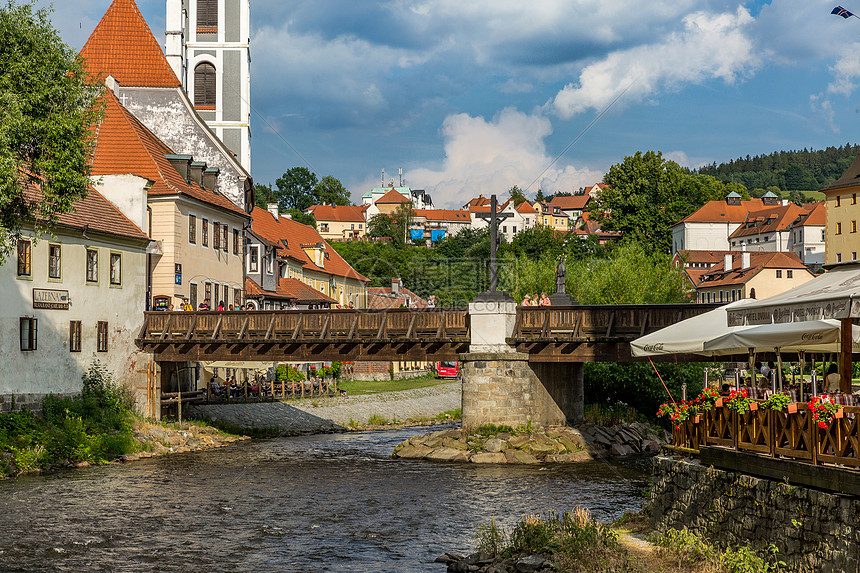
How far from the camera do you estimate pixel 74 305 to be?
34.3m

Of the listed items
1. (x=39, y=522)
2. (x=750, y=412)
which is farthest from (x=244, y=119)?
(x=750, y=412)

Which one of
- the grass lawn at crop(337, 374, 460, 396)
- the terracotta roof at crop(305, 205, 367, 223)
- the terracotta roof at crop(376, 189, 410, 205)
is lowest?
the grass lawn at crop(337, 374, 460, 396)

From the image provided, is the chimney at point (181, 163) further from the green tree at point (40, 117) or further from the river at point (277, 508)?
the green tree at point (40, 117)

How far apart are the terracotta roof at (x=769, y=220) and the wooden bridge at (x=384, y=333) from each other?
9776 centimetres

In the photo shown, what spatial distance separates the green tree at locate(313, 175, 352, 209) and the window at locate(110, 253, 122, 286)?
14217cm

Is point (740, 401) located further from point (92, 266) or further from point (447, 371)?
point (447, 371)

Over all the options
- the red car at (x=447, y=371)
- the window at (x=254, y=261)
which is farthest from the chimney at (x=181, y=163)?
the red car at (x=447, y=371)

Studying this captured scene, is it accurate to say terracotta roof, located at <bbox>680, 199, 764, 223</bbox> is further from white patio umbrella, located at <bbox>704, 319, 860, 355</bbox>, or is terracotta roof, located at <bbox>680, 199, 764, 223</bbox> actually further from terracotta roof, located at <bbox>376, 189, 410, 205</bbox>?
white patio umbrella, located at <bbox>704, 319, 860, 355</bbox>

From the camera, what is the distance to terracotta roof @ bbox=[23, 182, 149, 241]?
1326 inches

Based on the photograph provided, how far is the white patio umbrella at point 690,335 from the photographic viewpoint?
15562 mm

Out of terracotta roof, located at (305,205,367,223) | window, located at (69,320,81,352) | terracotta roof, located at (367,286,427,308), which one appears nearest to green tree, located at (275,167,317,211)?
terracotta roof, located at (305,205,367,223)

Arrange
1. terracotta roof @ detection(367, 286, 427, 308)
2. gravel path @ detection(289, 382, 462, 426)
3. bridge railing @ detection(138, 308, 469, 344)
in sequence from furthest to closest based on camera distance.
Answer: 1. terracotta roof @ detection(367, 286, 427, 308)
2. gravel path @ detection(289, 382, 462, 426)
3. bridge railing @ detection(138, 308, 469, 344)

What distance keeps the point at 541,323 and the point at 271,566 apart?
19679 mm

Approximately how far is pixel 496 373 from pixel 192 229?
665 inches
